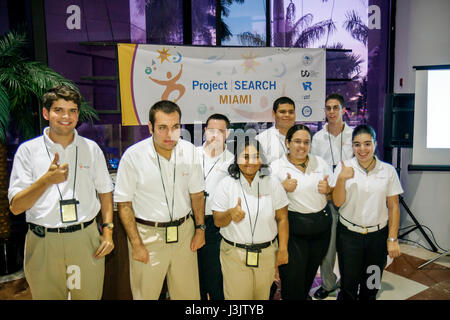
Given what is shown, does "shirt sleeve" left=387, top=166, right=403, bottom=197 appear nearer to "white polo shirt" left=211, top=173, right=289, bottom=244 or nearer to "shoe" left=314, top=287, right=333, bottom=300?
"white polo shirt" left=211, top=173, right=289, bottom=244

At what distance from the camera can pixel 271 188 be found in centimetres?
187

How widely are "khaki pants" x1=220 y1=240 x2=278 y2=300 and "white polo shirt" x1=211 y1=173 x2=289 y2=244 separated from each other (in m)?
0.07

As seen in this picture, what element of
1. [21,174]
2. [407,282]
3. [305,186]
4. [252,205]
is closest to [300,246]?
[305,186]

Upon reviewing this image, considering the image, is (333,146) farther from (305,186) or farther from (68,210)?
(68,210)

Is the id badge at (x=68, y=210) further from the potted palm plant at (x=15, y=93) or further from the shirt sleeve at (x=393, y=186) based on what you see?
the shirt sleeve at (x=393, y=186)

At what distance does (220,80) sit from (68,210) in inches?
92.1

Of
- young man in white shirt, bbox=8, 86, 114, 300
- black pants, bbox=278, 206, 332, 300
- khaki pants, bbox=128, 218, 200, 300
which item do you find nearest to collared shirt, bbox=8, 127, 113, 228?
young man in white shirt, bbox=8, 86, 114, 300

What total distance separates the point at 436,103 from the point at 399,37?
1.26m

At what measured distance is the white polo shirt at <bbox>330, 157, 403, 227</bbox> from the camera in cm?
203

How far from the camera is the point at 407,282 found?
2.89m

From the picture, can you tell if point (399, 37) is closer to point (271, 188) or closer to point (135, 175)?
point (271, 188)

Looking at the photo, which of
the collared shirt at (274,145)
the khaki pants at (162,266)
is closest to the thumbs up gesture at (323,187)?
the collared shirt at (274,145)

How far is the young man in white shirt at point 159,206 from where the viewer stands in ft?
5.92

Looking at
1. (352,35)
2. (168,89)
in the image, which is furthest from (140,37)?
(352,35)
